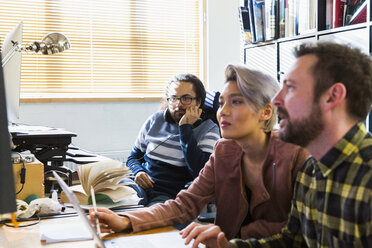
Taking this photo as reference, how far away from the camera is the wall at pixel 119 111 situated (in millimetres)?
3584

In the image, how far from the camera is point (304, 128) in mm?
1052

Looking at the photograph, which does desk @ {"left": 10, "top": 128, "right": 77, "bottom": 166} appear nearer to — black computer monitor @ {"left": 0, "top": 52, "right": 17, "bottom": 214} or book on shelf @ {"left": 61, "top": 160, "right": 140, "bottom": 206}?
book on shelf @ {"left": 61, "top": 160, "right": 140, "bottom": 206}

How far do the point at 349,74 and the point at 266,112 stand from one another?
1.71 feet

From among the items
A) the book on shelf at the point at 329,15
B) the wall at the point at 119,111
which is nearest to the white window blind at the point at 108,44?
the wall at the point at 119,111

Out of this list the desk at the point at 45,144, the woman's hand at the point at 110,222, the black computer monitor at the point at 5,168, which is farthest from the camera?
the desk at the point at 45,144

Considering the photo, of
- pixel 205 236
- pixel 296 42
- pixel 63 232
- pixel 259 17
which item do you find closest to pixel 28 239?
pixel 63 232

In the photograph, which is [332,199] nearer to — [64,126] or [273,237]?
[273,237]

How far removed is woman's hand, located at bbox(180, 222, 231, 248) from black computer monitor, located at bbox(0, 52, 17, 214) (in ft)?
2.15

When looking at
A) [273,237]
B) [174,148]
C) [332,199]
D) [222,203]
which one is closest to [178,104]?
[174,148]

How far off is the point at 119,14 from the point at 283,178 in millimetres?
2874

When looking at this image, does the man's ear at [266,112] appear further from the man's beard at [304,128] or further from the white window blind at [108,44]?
the white window blind at [108,44]

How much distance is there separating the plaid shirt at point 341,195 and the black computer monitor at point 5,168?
2.33 feet

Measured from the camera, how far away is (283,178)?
4.42 ft

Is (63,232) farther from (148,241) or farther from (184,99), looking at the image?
(184,99)
